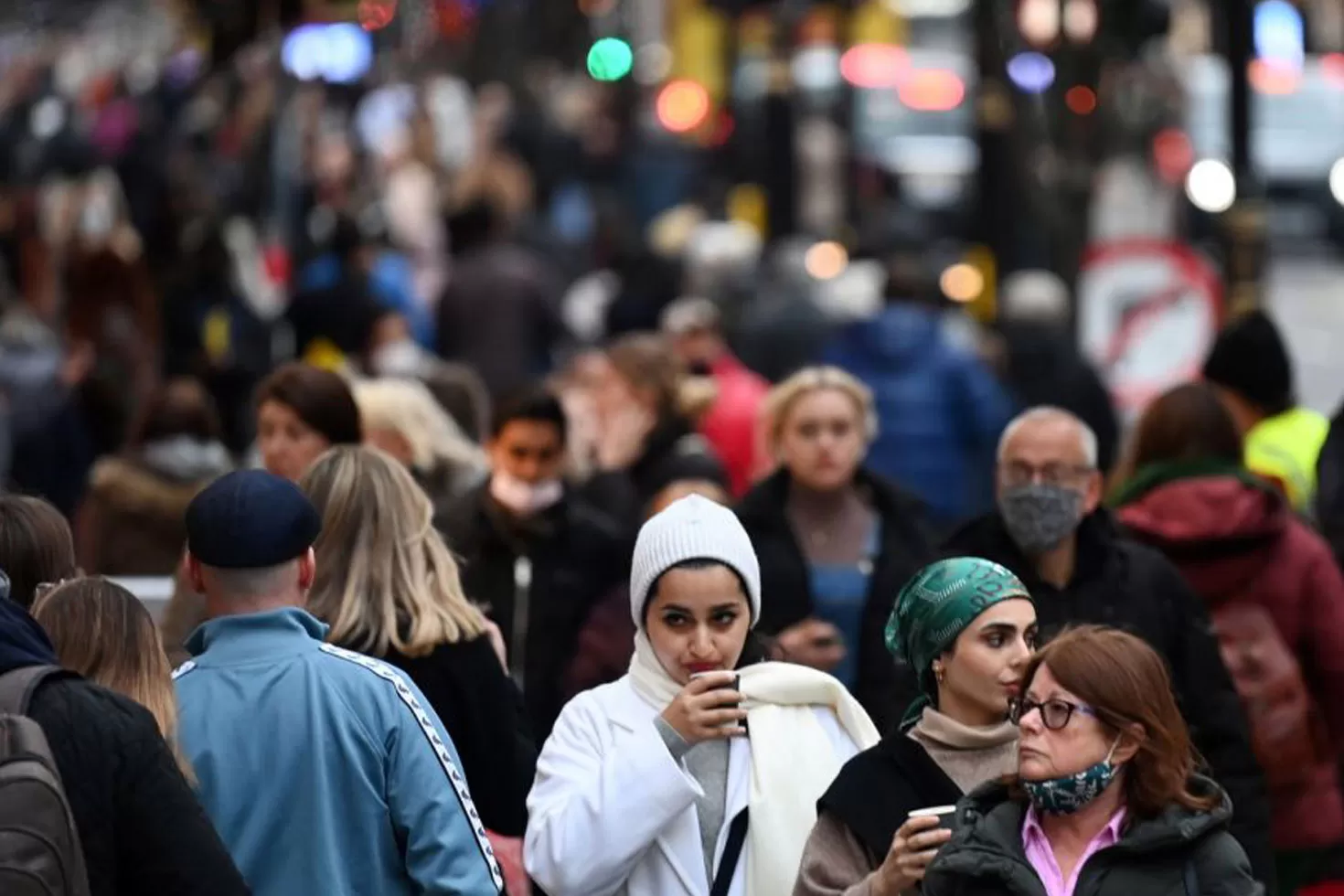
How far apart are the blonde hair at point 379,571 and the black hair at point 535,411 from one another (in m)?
3.15

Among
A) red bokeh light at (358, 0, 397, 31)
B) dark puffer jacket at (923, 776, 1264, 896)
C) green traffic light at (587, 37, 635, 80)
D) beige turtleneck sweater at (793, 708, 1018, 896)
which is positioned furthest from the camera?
green traffic light at (587, 37, 635, 80)

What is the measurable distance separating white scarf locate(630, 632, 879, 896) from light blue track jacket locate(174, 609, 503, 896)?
0.57 meters

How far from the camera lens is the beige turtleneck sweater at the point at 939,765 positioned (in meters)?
7.03

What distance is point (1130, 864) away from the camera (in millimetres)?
6645

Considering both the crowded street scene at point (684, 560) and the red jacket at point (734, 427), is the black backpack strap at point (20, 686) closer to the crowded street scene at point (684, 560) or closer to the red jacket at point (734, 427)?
the crowded street scene at point (684, 560)

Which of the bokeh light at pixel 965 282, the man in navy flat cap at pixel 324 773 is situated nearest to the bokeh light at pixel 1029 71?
the bokeh light at pixel 965 282

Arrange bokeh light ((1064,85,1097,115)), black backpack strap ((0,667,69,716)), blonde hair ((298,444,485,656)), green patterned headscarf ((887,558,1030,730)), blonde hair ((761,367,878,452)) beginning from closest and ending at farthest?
black backpack strap ((0,667,69,716)), green patterned headscarf ((887,558,1030,730)), blonde hair ((298,444,485,656)), blonde hair ((761,367,878,452)), bokeh light ((1064,85,1097,115))

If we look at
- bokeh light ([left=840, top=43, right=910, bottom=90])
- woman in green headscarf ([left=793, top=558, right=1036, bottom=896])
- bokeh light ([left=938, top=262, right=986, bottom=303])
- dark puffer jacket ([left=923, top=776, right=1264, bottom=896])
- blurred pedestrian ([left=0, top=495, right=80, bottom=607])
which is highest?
bokeh light ([left=840, top=43, right=910, bottom=90])

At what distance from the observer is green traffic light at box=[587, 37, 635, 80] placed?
1687 inches

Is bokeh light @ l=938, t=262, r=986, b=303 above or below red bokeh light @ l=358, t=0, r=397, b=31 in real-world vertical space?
below

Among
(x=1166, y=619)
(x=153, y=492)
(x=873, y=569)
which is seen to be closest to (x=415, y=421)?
(x=153, y=492)

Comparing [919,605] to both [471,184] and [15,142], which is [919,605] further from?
[15,142]

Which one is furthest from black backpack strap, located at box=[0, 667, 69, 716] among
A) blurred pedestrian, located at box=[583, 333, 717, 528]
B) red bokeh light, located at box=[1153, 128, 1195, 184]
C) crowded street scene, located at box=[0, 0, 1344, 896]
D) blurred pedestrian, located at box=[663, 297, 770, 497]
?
red bokeh light, located at box=[1153, 128, 1195, 184]

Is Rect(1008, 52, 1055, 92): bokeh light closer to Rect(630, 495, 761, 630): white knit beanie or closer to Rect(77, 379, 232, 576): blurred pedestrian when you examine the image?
Rect(77, 379, 232, 576): blurred pedestrian
